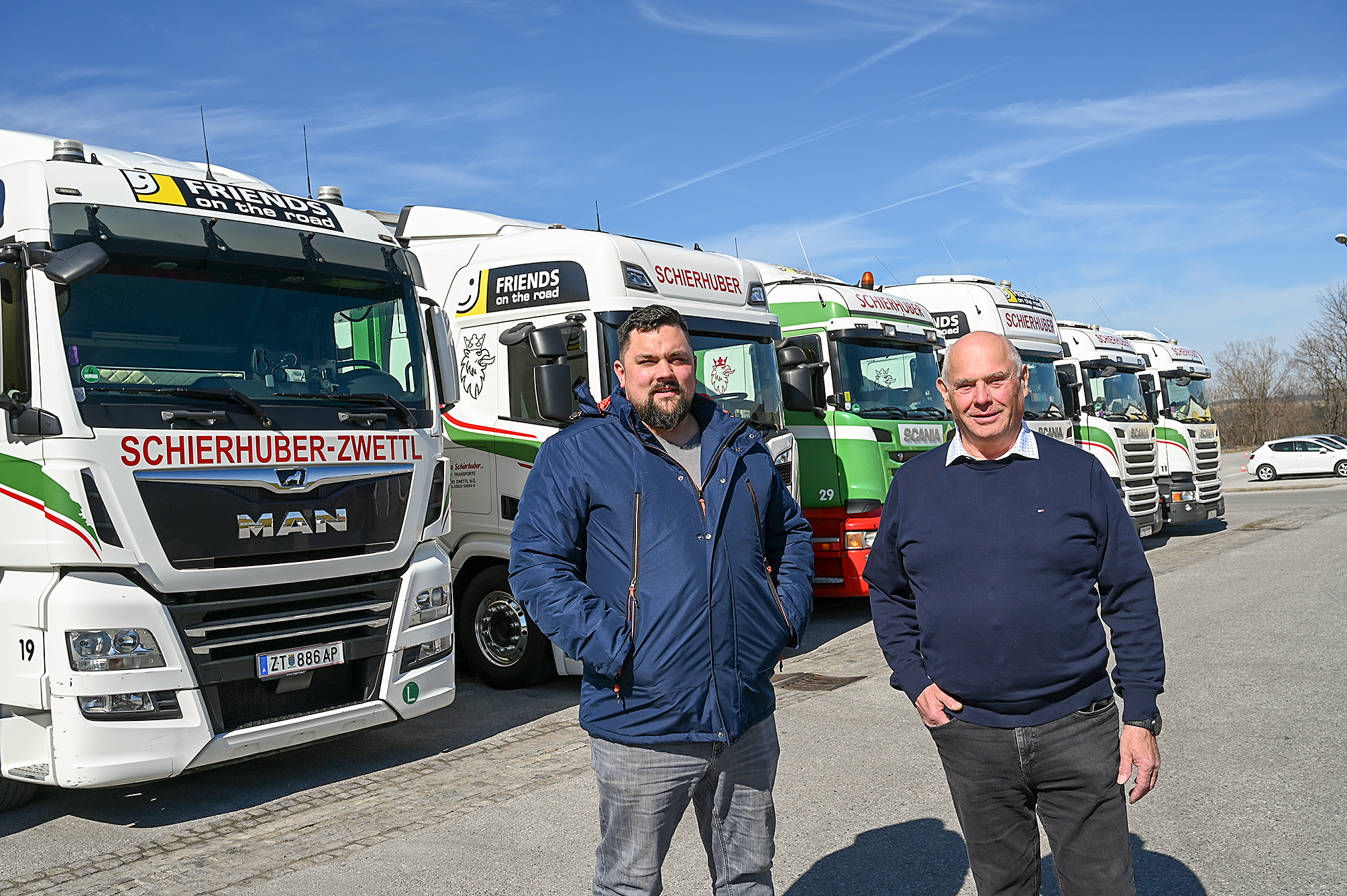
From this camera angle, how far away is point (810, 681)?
26.5 ft

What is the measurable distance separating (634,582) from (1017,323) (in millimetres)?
12759

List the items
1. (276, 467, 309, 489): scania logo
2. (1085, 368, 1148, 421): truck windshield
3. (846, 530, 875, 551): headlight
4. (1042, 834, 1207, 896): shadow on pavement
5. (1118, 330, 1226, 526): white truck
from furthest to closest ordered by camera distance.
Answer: (1118, 330, 1226, 526): white truck
(1085, 368, 1148, 421): truck windshield
(846, 530, 875, 551): headlight
(276, 467, 309, 489): scania logo
(1042, 834, 1207, 896): shadow on pavement

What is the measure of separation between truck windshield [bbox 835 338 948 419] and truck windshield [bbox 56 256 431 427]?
5430mm

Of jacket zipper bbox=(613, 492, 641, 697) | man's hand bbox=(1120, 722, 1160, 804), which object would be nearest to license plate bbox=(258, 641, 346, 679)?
jacket zipper bbox=(613, 492, 641, 697)

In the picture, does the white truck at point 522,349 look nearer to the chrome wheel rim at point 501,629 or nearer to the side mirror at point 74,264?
the chrome wheel rim at point 501,629

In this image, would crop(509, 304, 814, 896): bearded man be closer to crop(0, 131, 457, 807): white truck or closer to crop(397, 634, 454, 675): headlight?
crop(0, 131, 457, 807): white truck

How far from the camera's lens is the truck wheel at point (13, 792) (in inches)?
214

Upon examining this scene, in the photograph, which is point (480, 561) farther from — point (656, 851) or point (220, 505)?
point (656, 851)

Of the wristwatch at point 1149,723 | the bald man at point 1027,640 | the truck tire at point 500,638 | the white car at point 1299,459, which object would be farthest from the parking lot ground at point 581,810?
the white car at point 1299,459

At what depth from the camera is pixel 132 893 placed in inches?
173

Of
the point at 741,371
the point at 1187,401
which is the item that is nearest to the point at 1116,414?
the point at 1187,401

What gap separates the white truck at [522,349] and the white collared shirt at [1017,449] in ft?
14.3

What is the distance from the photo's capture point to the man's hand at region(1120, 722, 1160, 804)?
275cm

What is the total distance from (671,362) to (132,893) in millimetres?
3292
